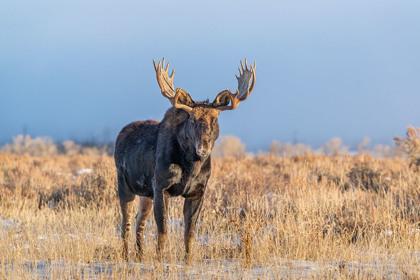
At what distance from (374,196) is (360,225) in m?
3.66

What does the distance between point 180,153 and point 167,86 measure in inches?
38.8

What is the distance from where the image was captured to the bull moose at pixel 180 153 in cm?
695

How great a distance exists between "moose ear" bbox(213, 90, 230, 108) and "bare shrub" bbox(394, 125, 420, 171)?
453 inches

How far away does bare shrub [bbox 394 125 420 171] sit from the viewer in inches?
680

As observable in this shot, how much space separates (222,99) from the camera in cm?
731

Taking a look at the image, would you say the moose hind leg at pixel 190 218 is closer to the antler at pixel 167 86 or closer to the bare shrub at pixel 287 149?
the antler at pixel 167 86

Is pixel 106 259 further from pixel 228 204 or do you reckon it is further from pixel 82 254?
pixel 228 204

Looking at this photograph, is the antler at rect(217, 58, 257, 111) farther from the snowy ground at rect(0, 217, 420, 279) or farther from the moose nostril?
the snowy ground at rect(0, 217, 420, 279)

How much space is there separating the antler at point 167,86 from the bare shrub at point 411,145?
38.5 ft

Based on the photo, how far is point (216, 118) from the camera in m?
7.05

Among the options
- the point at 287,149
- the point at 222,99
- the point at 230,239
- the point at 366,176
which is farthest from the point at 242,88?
the point at 287,149

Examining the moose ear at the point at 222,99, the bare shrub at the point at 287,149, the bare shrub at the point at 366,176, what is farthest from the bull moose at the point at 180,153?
the bare shrub at the point at 287,149

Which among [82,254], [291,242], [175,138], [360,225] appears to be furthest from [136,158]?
[360,225]

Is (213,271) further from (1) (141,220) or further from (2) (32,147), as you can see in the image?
(2) (32,147)
